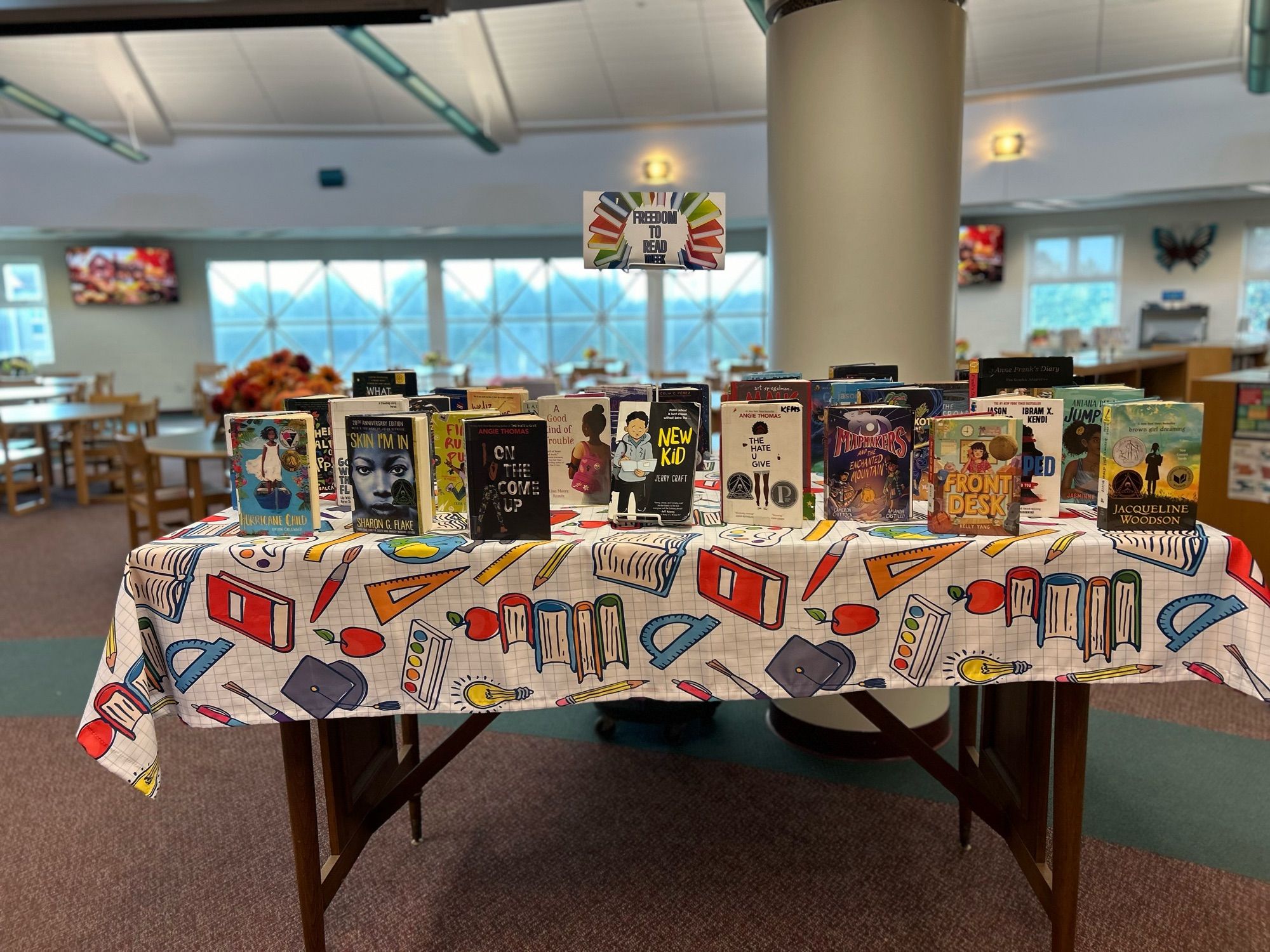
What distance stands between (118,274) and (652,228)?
14.2m

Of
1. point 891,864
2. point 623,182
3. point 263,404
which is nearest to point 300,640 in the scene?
point 891,864

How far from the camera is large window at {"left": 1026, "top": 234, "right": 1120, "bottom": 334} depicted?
12305mm

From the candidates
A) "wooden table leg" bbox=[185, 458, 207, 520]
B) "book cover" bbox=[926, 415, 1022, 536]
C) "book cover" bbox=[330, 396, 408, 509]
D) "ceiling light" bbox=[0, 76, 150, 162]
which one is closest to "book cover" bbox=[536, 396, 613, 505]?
"book cover" bbox=[330, 396, 408, 509]

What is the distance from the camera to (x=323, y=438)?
215 cm

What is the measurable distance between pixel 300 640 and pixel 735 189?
10.5 meters

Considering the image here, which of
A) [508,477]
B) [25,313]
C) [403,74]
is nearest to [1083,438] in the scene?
[508,477]

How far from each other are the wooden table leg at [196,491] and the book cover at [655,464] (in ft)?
12.5

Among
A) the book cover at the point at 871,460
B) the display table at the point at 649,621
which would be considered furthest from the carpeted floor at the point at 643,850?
the book cover at the point at 871,460

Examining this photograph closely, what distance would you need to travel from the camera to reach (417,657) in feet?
5.67

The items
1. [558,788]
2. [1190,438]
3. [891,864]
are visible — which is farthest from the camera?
[558,788]

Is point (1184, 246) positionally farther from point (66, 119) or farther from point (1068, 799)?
point (66, 119)

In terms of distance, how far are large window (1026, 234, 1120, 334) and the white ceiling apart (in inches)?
117

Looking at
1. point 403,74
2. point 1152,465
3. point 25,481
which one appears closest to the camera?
point 1152,465

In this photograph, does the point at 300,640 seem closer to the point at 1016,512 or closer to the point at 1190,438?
the point at 1016,512
